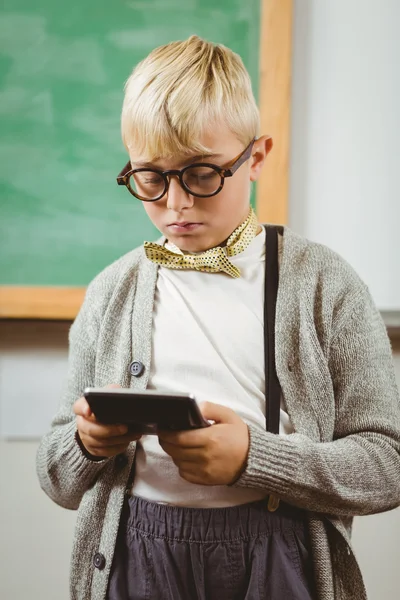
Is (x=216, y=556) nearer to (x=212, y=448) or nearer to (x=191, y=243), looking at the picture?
(x=212, y=448)

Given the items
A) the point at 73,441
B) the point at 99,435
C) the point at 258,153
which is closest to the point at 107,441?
the point at 99,435

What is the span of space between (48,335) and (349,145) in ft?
2.48

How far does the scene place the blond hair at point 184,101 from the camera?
93 cm

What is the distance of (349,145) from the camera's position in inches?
56.5

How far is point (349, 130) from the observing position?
1.43 m

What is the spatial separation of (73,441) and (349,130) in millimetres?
865

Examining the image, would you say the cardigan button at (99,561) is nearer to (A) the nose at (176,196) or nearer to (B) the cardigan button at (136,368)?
(B) the cardigan button at (136,368)

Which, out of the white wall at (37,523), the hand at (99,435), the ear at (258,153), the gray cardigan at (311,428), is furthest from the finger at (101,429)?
the white wall at (37,523)

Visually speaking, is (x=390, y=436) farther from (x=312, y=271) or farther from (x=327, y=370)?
(x=312, y=271)

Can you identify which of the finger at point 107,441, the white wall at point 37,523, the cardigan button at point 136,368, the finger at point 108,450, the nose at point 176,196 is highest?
the nose at point 176,196

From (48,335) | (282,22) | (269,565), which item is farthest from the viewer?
(48,335)

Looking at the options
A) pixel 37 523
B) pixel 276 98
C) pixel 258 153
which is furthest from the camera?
pixel 37 523

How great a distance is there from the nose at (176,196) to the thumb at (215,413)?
0.90ft

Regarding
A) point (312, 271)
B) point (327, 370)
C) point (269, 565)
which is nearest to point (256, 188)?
point (312, 271)
